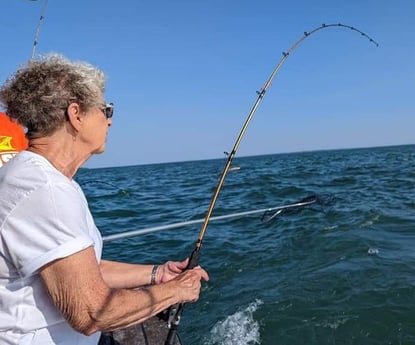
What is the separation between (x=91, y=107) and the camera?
163cm

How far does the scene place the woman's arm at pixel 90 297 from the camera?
132cm

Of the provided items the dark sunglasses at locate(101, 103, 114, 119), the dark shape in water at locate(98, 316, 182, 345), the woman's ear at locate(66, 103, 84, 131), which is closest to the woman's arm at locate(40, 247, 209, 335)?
the woman's ear at locate(66, 103, 84, 131)

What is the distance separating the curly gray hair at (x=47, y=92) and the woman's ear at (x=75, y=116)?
0.7 inches

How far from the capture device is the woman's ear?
1.55 meters

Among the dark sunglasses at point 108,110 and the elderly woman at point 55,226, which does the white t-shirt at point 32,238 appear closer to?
the elderly woman at point 55,226

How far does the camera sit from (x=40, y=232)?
1299 mm

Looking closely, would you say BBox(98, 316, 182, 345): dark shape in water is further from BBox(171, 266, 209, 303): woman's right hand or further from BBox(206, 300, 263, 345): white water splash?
BBox(206, 300, 263, 345): white water splash

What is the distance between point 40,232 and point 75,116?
51cm

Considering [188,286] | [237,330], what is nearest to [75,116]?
[188,286]

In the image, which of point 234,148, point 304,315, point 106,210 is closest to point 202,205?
point 106,210

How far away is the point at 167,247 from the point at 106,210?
5002mm

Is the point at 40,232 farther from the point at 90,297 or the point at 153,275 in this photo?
the point at 153,275

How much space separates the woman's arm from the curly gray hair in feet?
1.79

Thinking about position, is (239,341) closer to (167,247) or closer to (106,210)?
(167,247)
